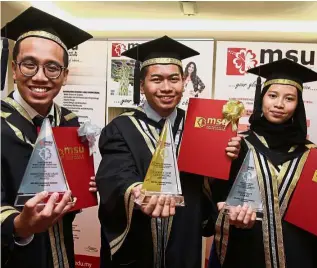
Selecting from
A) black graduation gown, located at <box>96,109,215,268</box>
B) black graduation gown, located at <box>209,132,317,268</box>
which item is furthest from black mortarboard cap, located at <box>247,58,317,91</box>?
black graduation gown, located at <box>96,109,215,268</box>

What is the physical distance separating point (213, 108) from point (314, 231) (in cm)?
77

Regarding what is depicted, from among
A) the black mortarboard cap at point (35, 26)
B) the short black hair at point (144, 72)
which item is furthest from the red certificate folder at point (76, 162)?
the short black hair at point (144, 72)

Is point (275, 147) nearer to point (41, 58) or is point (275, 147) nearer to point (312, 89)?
point (41, 58)

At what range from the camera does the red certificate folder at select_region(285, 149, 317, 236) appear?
1.88 meters

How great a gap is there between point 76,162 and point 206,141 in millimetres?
625

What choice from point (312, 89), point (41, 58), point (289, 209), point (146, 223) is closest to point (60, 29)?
point (41, 58)

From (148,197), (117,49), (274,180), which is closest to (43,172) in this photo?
(148,197)

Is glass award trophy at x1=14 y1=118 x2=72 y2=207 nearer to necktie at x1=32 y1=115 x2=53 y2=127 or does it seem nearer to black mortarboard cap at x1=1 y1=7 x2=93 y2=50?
necktie at x1=32 y1=115 x2=53 y2=127

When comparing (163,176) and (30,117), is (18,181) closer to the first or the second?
(30,117)

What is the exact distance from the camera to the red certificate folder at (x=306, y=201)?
188 cm

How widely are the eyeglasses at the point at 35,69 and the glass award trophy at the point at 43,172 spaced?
9.1 inches

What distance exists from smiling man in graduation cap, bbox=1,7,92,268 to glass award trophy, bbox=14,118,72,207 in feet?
0.24

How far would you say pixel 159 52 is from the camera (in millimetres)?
2086

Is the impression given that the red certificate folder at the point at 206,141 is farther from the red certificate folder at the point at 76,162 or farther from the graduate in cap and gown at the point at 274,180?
the red certificate folder at the point at 76,162
